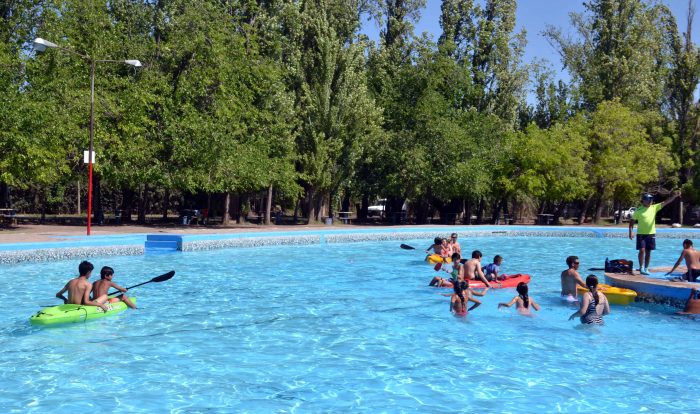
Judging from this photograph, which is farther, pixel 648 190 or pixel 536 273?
pixel 648 190

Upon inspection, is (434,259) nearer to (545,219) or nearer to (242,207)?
(242,207)

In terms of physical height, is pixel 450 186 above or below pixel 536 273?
above

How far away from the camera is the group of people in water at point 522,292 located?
13641mm

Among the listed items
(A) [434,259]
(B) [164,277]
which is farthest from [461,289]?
(A) [434,259]

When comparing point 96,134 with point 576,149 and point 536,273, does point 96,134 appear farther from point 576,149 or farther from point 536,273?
point 576,149

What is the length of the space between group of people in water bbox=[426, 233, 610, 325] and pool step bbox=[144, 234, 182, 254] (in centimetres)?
1220

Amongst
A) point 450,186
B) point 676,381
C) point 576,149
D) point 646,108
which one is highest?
point 646,108

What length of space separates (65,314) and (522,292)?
30.6 feet

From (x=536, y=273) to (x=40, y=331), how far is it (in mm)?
15917

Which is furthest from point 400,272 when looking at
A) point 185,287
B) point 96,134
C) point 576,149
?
Answer: point 576,149

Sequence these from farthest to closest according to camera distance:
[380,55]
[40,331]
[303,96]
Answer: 1. [380,55]
2. [303,96]
3. [40,331]

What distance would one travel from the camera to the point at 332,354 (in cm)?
1177

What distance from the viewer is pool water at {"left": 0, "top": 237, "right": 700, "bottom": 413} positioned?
30.7ft

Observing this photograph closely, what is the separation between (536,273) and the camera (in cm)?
2297
